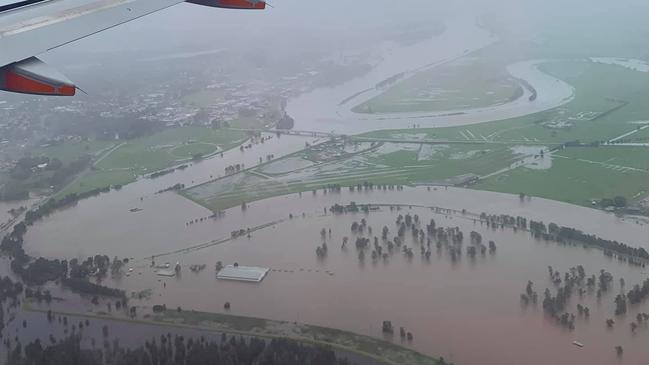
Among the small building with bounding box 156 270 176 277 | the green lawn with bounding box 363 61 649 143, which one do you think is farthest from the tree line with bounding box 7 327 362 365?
the green lawn with bounding box 363 61 649 143

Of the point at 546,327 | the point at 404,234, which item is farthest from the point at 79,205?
the point at 546,327

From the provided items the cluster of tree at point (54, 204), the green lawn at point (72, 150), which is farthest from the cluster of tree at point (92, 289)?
the green lawn at point (72, 150)

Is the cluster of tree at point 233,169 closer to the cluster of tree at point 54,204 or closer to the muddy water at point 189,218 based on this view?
the muddy water at point 189,218

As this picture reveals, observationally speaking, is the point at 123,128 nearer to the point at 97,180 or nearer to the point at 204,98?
the point at 97,180

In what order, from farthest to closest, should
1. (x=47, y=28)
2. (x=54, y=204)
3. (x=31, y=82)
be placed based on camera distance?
1. (x=54, y=204)
2. (x=47, y=28)
3. (x=31, y=82)

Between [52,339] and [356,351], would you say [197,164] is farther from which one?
[356,351]

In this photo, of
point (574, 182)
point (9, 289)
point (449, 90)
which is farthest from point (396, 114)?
point (9, 289)

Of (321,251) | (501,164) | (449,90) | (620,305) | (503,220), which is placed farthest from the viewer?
(449,90)
